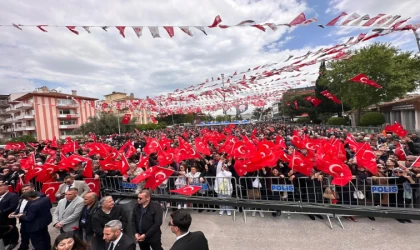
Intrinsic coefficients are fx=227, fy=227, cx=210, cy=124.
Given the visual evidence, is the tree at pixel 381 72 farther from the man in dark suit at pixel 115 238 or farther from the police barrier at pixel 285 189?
the man in dark suit at pixel 115 238

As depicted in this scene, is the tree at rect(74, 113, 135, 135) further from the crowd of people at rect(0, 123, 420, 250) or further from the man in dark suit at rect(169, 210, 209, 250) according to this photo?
the man in dark suit at rect(169, 210, 209, 250)

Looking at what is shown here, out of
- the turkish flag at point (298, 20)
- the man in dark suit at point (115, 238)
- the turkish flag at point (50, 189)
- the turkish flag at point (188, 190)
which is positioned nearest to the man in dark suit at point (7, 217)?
the turkish flag at point (50, 189)

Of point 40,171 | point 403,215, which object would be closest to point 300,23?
point 403,215

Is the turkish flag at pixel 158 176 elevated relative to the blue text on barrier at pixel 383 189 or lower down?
elevated

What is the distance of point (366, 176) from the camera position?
17.3 feet

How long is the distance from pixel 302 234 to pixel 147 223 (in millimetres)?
3255

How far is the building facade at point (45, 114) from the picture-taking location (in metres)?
41.2

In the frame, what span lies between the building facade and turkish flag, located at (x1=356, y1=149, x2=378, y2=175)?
4235 centimetres

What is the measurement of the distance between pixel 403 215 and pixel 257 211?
9.95 feet

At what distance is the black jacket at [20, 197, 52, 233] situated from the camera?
154 inches

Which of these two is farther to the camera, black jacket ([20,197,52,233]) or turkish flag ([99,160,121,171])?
turkish flag ([99,160,121,171])

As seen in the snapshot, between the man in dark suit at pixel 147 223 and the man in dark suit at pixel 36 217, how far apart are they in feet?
5.77

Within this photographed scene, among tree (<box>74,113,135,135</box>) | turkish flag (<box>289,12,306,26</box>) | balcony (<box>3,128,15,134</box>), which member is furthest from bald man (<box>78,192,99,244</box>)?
balcony (<box>3,128,15,134</box>)

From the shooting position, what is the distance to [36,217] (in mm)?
3977
